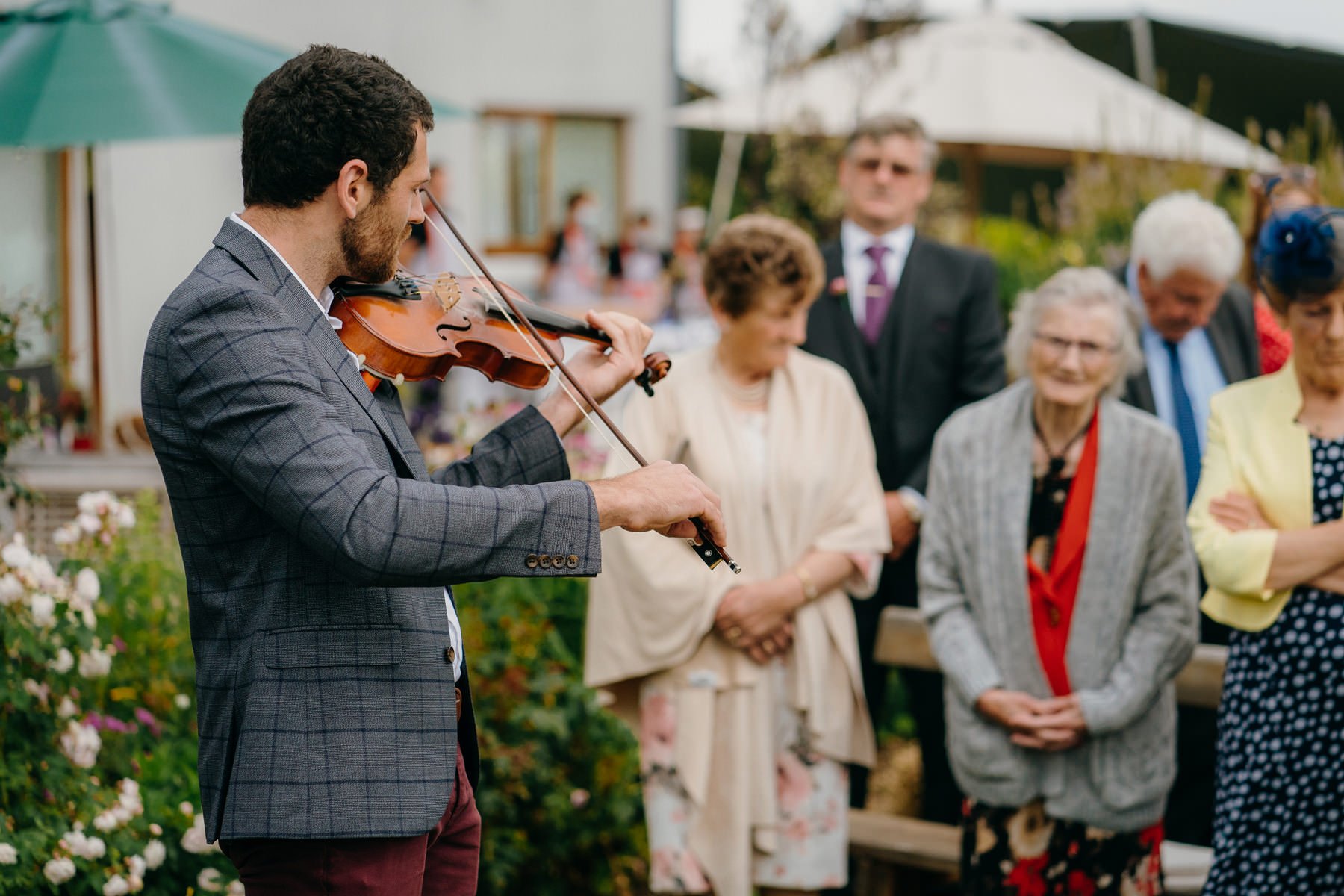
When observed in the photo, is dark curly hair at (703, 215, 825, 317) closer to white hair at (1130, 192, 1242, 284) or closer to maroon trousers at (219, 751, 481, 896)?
white hair at (1130, 192, 1242, 284)

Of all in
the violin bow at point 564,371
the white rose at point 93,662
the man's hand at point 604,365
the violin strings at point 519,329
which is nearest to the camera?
the violin bow at point 564,371

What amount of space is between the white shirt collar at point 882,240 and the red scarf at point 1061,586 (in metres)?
1.38

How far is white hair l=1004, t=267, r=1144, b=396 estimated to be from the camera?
3576 mm

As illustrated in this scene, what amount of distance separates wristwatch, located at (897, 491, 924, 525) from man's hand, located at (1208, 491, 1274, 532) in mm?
1146

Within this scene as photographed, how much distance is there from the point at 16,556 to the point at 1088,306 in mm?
2595

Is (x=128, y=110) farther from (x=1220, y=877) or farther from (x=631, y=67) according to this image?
(x=631, y=67)

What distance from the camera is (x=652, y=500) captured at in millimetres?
2096

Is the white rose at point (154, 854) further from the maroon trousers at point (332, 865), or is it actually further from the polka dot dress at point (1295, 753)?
the polka dot dress at point (1295, 753)

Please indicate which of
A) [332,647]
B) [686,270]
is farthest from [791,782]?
[686,270]

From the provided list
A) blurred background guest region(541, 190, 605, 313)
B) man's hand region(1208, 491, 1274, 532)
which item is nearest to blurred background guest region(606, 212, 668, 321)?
blurred background guest region(541, 190, 605, 313)

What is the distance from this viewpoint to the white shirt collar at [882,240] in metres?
4.65

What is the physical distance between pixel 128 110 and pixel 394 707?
9.78ft

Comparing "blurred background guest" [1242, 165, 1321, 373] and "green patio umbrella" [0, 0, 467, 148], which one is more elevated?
"green patio umbrella" [0, 0, 467, 148]

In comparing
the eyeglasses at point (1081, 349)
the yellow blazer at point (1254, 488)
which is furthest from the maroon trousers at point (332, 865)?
the eyeglasses at point (1081, 349)
